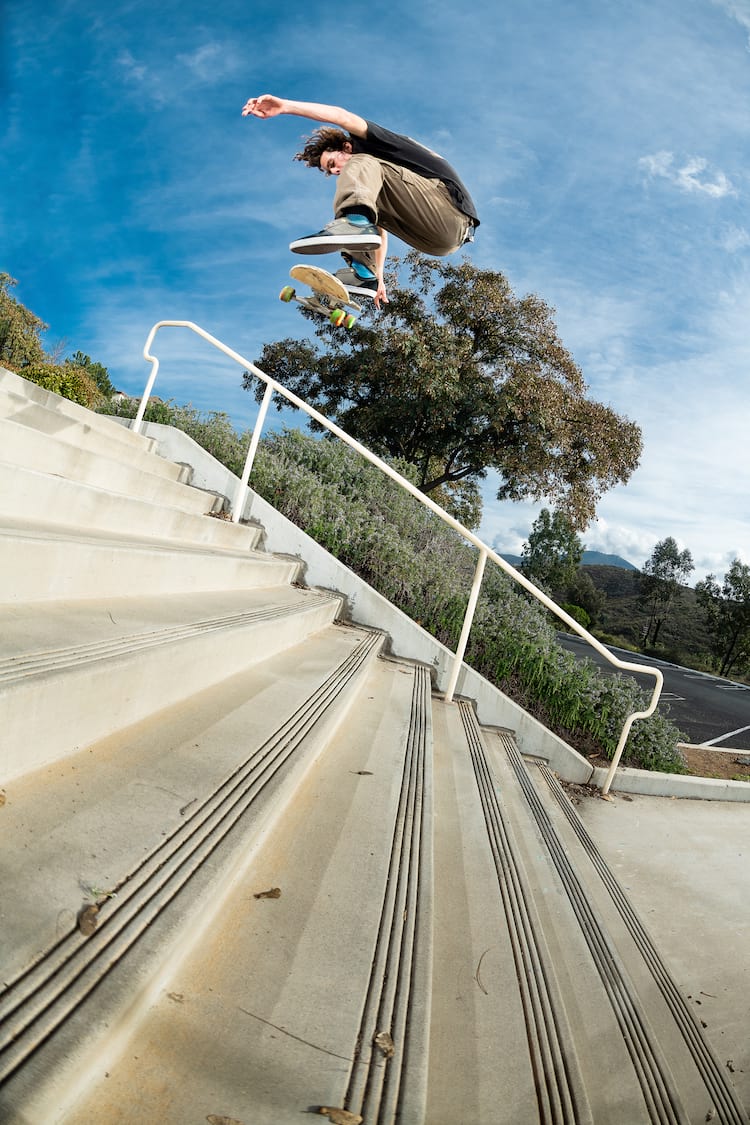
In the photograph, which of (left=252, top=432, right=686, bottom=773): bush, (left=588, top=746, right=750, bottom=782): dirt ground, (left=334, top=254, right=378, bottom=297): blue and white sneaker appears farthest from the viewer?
(left=588, top=746, right=750, bottom=782): dirt ground

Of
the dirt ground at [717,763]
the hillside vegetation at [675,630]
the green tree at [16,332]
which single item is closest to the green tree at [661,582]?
the hillside vegetation at [675,630]

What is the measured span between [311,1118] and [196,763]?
818mm

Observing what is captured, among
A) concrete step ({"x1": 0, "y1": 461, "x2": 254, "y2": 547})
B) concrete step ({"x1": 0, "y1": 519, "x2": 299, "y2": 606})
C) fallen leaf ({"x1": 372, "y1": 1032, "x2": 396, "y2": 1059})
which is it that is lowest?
fallen leaf ({"x1": 372, "y1": 1032, "x2": 396, "y2": 1059})

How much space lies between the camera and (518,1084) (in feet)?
3.76

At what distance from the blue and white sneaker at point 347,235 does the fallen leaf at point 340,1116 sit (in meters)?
3.19

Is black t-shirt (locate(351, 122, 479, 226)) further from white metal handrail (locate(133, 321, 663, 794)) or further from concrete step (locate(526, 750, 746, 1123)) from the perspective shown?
concrete step (locate(526, 750, 746, 1123))

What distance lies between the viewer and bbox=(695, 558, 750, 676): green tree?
93.5ft

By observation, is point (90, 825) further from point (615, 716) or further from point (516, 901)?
point (615, 716)

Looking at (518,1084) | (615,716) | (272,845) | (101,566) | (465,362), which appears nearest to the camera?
(518,1084)

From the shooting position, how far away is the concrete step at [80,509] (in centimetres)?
215

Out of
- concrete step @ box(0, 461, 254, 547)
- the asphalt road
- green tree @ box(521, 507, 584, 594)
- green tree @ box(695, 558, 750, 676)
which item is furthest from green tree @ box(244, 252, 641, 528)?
green tree @ box(521, 507, 584, 594)

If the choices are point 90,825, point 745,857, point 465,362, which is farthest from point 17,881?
point 465,362

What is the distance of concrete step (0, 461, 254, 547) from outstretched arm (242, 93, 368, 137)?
2075mm

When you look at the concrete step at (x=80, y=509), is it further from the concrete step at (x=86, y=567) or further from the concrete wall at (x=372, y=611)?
the concrete wall at (x=372, y=611)
